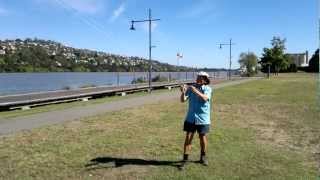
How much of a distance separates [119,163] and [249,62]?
3927 inches

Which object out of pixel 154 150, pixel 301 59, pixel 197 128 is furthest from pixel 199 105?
pixel 301 59

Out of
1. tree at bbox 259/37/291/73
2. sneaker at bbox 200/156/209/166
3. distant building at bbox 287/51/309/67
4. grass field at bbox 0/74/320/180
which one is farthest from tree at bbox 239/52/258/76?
sneaker at bbox 200/156/209/166

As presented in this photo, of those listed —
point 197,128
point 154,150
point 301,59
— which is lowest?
point 154,150

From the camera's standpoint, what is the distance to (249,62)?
10631 centimetres

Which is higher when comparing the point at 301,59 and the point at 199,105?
the point at 301,59

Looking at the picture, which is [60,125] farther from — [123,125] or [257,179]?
[257,179]

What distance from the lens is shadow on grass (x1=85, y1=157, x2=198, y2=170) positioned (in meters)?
8.46

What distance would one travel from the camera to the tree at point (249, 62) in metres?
105

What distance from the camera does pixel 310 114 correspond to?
1767 cm

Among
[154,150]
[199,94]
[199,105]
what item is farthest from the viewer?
[154,150]

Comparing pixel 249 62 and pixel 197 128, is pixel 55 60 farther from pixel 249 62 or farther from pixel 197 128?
pixel 197 128

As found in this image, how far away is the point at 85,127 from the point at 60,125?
90 centimetres

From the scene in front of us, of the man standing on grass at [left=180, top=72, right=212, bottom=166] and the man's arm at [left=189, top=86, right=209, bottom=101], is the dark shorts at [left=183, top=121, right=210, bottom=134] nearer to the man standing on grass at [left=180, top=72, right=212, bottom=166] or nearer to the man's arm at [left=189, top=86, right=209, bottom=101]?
the man standing on grass at [left=180, top=72, right=212, bottom=166]

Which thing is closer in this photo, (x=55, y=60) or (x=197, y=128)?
(x=197, y=128)
